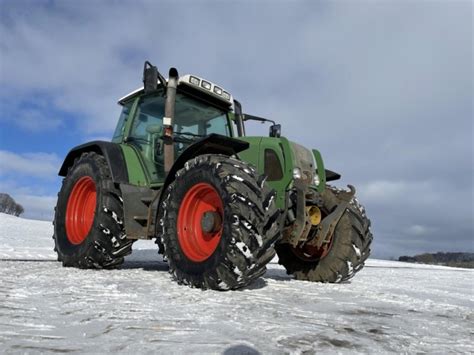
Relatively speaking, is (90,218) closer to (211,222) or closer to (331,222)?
(211,222)

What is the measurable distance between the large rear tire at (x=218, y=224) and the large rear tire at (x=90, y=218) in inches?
34.4

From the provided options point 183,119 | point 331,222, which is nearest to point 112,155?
point 183,119

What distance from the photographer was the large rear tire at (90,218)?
16.4ft

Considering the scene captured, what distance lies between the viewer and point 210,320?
2.44 m

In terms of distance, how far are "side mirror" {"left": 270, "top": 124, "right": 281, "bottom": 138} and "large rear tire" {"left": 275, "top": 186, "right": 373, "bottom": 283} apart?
3.10 ft

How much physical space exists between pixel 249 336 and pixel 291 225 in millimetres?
2450

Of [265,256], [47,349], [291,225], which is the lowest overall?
[47,349]

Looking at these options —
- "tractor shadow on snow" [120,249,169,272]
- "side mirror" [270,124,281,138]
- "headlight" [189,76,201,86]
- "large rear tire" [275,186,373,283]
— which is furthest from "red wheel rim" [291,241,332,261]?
"headlight" [189,76,201,86]

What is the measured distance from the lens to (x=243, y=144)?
14.2 feet

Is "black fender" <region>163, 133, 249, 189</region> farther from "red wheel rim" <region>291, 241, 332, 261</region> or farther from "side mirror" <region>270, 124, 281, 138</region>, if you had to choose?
"red wheel rim" <region>291, 241, 332, 261</region>

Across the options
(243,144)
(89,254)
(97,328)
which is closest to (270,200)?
(243,144)

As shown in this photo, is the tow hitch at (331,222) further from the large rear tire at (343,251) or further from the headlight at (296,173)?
the headlight at (296,173)

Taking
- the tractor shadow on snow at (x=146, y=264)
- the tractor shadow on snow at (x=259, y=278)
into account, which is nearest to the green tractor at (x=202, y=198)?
the tractor shadow on snow at (x=259, y=278)

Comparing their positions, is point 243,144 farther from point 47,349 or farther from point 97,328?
point 47,349
